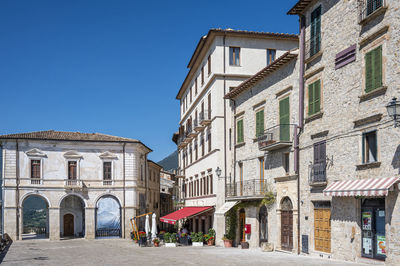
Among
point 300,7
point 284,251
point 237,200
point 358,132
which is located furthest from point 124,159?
point 358,132

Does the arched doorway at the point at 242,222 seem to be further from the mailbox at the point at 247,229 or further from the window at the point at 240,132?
the window at the point at 240,132

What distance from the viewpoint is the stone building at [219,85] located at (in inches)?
1255

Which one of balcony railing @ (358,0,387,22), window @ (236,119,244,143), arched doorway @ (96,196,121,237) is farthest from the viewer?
arched doorway @ (96,196,121,237)

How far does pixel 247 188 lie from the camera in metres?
27.4

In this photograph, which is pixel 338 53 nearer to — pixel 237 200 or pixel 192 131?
pixel 237 200

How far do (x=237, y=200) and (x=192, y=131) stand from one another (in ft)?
40.7

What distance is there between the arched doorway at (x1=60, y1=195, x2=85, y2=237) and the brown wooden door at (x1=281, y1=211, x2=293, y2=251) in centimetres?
2864

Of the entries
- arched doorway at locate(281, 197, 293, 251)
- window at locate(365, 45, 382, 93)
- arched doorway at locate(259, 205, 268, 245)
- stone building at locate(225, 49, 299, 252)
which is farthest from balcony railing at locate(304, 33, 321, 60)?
arched doorway at locate(259, 205, 268, 245)

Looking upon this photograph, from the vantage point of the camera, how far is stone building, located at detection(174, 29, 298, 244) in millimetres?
31875

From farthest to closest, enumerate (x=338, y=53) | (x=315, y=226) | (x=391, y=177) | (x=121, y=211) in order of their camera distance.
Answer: (x=121, y=211), (x=315, y=226), (x=338, y=53), (x=391, y=177)

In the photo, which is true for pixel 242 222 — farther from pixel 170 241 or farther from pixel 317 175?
pixel 317 175

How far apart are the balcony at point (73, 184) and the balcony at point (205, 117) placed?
14981 millimetres

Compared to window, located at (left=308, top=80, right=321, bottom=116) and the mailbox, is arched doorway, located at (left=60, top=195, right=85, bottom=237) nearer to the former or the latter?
the mailbox

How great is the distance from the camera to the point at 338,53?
18.8 m
